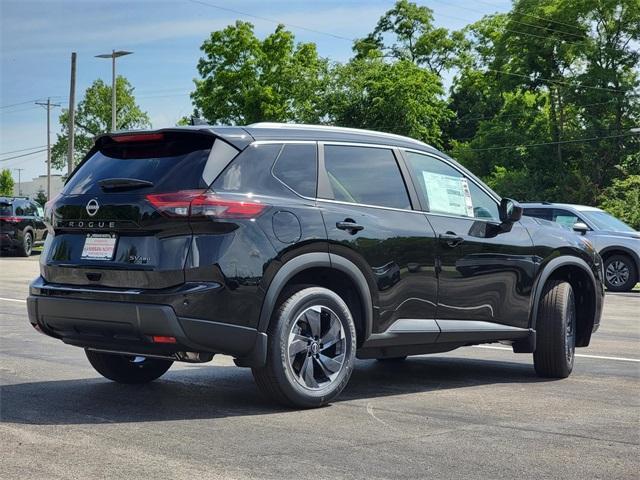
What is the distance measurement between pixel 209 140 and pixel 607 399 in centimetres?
328

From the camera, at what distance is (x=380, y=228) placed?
22.8 ft

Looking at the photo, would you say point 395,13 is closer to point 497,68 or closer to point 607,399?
point 497,68

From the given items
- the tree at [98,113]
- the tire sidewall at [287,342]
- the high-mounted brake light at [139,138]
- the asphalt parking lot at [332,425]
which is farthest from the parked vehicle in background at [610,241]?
the tree at [98,113]

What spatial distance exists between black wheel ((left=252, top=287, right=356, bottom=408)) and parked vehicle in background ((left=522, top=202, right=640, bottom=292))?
15063 millimetres

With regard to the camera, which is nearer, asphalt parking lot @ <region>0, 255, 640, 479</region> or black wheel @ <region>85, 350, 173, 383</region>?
asphalt parking lot @ <region>0, 255, 640, 479</region>

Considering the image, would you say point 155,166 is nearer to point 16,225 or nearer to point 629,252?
point 629,252

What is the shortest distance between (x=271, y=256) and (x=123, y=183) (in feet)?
3.40

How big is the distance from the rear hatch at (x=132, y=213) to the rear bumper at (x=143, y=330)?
0.54 ft

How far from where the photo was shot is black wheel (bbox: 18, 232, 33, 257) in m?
34.6

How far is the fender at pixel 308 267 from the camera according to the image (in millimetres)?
6270

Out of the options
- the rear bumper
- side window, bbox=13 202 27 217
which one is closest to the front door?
the rear bumper

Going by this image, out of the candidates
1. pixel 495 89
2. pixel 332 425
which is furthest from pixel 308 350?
pixel 495 89

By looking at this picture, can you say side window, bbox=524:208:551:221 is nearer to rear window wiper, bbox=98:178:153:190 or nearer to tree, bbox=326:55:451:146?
rear window wiper, bbox=98:178:153:190

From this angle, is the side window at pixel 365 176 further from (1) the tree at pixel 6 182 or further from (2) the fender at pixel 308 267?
(1) the tree at pixel 6 182
